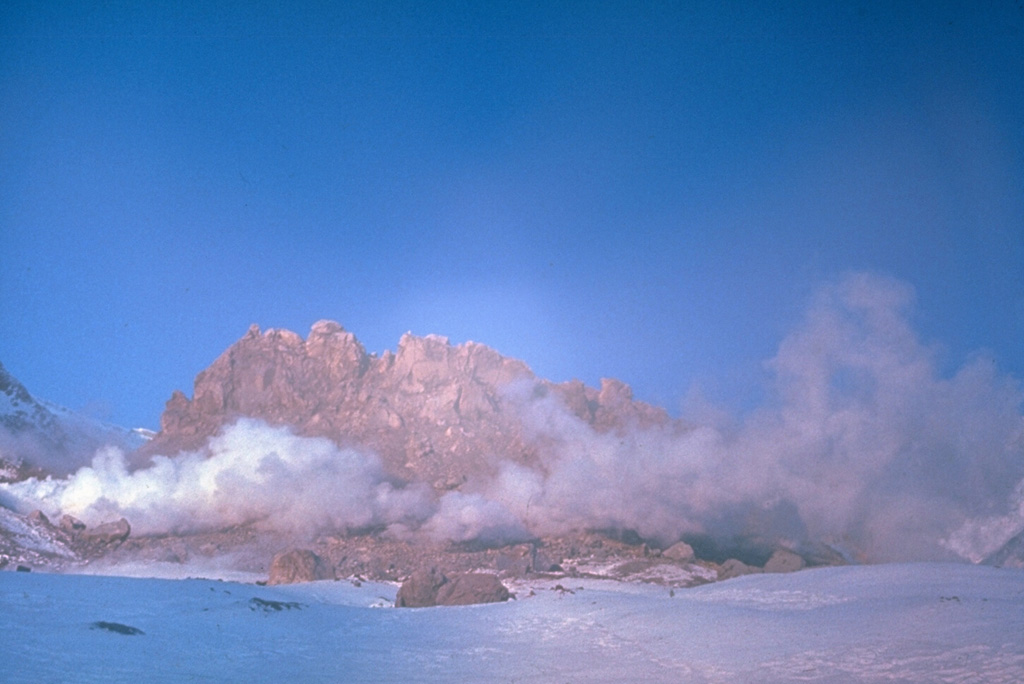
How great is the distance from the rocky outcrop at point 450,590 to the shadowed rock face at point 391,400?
1001 inches

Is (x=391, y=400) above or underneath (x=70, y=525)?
above

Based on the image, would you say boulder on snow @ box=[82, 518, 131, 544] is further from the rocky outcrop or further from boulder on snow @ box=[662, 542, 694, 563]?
boulder on snow @ box=[662, 542, 694, 563]

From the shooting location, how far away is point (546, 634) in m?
9.92

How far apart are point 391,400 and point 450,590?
31.4m

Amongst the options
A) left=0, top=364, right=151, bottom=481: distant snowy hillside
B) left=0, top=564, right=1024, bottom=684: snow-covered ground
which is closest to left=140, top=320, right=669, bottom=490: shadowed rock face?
left=0, top=364, right=151, bottom=481: distant snowy hillside

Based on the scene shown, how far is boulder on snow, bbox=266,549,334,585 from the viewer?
74.1ft

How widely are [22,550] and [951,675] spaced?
1478 inches

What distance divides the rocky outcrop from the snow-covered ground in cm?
241

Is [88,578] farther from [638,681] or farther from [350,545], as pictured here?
[350,545]

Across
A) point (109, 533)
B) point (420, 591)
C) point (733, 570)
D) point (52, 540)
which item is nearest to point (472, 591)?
point (420, 591)

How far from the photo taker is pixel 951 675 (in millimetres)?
6145

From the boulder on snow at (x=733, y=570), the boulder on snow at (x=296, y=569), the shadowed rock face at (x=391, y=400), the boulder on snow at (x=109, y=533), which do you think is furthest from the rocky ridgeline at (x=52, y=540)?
the boulder on snow at (x=733, y=570)

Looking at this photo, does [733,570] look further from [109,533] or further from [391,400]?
[109,533]

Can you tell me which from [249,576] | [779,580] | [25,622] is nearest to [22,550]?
[249,576]
